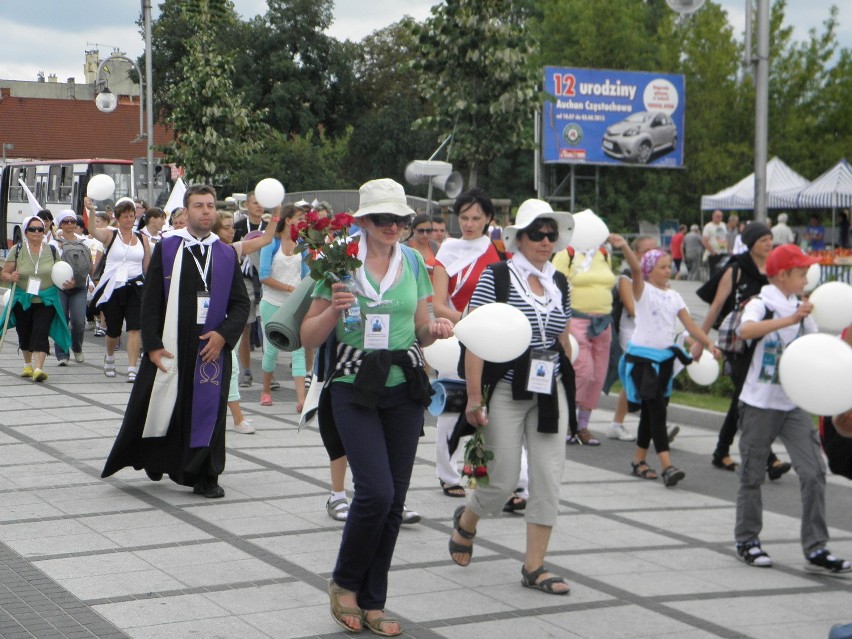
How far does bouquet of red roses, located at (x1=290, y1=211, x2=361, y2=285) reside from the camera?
18.6 ft

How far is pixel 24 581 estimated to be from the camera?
21.1 ft

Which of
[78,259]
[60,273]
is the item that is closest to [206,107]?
[78,259]

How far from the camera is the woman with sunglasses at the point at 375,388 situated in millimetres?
5680

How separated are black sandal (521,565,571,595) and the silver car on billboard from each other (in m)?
42.2

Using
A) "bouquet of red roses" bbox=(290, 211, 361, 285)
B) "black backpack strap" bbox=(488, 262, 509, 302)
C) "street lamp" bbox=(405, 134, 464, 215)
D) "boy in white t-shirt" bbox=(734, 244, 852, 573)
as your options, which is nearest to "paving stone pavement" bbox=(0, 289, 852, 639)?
"boy in white t-shirt" bbox=(734, 244, 852, 573)

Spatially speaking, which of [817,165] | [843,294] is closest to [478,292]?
[843,294]

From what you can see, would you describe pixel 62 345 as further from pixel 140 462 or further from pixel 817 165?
pixel 817 165

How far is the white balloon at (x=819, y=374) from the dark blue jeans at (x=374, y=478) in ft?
5.15

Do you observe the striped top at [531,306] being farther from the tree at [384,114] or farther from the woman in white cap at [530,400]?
the tree at [384,114]

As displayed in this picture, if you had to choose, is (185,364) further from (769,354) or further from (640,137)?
(640,137)

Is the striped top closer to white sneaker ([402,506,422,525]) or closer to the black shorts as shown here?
white sneaker ([402,506,422,525])

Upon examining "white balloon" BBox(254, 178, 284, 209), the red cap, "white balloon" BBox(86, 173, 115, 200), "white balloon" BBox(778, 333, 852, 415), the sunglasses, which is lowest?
"white balloon" BBox(778, 333, 852, 415)

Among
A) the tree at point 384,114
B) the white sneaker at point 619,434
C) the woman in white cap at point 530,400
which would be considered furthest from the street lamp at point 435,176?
the tree at point 384,114

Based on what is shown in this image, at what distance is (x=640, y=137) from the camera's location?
48.3m
